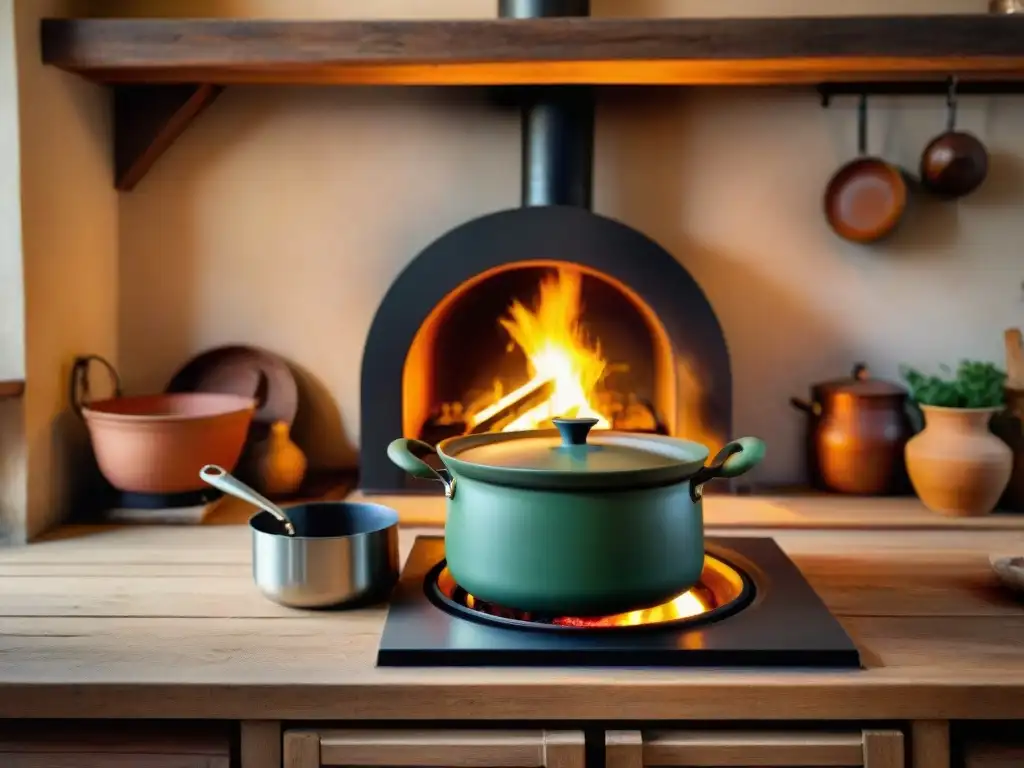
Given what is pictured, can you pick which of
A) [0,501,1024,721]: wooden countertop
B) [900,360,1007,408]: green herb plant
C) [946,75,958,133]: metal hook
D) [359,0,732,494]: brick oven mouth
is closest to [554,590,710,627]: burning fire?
[0,501,1024,721]: wooden countertop

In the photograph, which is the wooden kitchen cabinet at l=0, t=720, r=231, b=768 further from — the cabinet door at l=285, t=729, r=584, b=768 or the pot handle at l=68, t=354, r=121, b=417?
the pot handle at l=68, t=354, r=121, b=417

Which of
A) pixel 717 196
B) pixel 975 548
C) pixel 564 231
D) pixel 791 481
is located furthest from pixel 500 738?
pixel 717 196

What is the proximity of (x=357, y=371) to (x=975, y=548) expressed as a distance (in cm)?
130

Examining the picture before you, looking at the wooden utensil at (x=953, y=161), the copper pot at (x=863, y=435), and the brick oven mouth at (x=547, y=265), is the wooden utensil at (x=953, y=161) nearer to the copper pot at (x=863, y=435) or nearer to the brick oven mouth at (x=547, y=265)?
the copper pot at (x=863, y=435)

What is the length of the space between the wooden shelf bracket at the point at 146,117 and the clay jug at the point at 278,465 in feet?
2.14

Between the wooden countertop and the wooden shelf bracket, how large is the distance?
98cm

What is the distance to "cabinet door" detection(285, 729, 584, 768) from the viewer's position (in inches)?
39.7

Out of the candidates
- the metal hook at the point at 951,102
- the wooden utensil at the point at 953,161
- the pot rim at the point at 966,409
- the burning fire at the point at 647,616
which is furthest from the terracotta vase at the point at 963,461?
the burning fire at the point at 647,616

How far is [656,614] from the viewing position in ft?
3.91

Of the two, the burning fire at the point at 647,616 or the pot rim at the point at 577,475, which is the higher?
the pot rim at the point at 577,475

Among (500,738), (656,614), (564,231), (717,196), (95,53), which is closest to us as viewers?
(500,738)

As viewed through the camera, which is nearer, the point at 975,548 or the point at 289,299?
the point at 975,548

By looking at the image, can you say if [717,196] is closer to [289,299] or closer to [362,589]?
[289,299]

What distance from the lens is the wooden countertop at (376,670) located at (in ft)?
3.27
